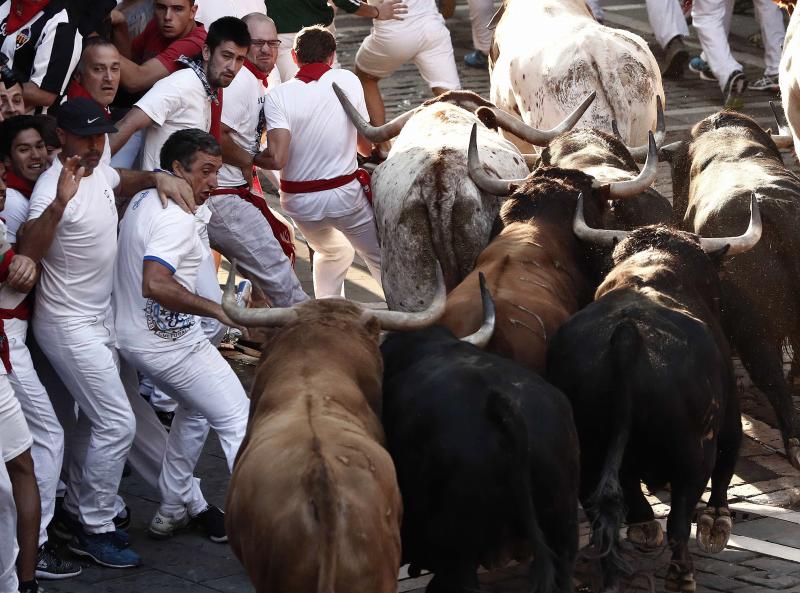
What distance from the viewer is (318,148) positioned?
986cm

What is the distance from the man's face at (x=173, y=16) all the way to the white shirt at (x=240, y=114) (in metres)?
0.45

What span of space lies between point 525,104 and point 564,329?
17.1 feet

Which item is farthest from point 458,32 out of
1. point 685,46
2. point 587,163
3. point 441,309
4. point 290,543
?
point 290,543

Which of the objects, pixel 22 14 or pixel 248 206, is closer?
pixel 22 14

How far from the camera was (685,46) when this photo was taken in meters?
17.0

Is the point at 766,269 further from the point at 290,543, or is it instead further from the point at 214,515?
the point at 290,543

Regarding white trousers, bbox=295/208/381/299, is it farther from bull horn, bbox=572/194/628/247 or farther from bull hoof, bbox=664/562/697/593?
bull hoof, bbox=664/562/697/593

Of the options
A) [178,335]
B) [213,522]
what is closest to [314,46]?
[178,335]

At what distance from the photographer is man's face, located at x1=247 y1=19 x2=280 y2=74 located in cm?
956

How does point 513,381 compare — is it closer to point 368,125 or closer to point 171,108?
point 171,108

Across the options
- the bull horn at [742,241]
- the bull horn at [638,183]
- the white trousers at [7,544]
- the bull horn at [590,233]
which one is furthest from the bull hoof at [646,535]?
the white trousers at [7,544]

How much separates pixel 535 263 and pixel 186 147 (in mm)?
1897

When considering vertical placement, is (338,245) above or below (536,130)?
below

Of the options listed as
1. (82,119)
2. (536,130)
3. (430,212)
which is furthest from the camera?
(536,130)
